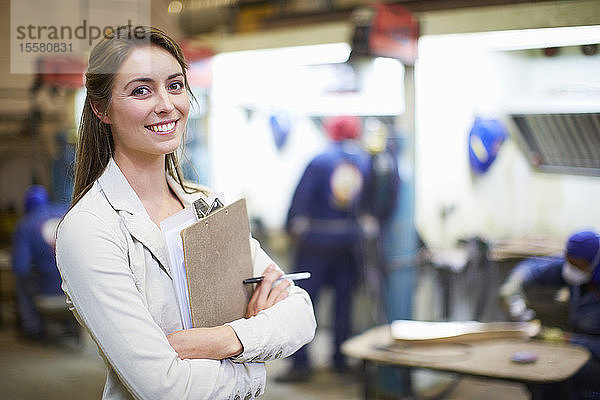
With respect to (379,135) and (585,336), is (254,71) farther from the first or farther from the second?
(585,336)

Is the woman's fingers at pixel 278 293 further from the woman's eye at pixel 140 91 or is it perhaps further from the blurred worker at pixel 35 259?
the blurred worker at pixel 35 259

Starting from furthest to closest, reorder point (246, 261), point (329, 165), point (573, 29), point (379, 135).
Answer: point (329, 165) < point (379, 135) < point (573, 29) < point (246, 261)

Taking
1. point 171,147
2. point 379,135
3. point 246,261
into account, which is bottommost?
point 246,261

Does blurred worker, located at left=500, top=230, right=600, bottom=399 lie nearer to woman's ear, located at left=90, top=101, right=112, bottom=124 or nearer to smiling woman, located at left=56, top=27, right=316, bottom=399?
smiling woman, located at left=56, top=27, right=316, bottom=399

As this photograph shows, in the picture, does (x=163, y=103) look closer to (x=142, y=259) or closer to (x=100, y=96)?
(x=100, y=96)

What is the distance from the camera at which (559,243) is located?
2.68m

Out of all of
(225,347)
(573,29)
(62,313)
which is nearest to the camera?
(225,347)

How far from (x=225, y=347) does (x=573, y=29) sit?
1721 mm

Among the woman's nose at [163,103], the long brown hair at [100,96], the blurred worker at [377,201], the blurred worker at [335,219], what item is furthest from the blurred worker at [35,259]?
the woman's nose at [163,103]

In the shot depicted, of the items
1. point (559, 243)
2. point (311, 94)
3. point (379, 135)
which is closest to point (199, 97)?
point (311, 94)

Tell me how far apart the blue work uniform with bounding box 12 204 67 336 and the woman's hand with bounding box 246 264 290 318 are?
197 cm

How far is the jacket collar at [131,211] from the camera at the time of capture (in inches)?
52.1

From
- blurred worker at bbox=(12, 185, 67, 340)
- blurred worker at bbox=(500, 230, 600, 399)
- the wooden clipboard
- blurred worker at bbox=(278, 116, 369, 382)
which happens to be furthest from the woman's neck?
blurred worker at bbox=(278, 116, 369, 382)

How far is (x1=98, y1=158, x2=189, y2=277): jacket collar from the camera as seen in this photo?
132 cm
